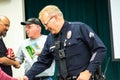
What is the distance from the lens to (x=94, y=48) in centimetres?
224

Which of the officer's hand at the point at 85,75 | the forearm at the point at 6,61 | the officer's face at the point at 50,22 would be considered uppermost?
the officer's face at the point at 50,22

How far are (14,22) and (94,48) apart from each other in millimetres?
2687

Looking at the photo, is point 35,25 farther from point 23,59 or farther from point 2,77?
point 2,77

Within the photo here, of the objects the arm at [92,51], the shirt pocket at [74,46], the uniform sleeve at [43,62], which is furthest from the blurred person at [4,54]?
the arm at [92,51]

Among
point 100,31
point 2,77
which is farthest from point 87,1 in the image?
point 2,77

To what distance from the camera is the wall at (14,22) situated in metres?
4.69

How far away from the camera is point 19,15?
186 inches

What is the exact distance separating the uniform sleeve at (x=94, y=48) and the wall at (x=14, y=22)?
2514 mm

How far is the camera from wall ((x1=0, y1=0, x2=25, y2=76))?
4.69m

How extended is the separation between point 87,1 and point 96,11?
0.25m

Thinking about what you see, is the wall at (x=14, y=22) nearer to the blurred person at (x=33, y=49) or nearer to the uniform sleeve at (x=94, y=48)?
the blurred person at (x=33, y=49)

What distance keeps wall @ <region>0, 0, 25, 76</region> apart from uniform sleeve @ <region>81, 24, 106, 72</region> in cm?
251

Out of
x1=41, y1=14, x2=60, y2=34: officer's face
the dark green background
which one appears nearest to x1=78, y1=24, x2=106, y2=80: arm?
x1=41, y1=14, x2=60, y2=34: officer's face

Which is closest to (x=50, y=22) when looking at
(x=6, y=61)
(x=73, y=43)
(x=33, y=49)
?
(x=73, y=43)
